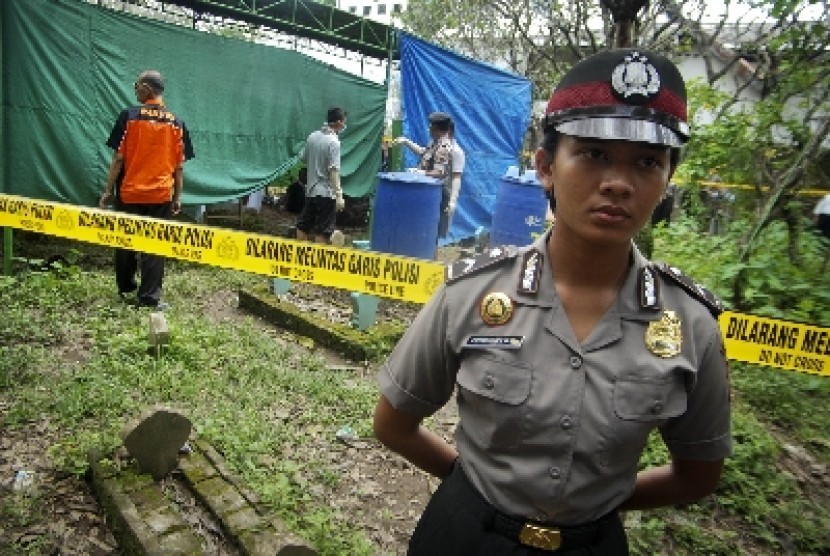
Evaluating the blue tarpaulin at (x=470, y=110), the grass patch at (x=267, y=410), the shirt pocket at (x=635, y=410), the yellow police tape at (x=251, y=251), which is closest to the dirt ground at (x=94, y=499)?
the grass patch at (x=267, y=410)

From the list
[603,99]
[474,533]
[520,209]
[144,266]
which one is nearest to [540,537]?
[474,533]

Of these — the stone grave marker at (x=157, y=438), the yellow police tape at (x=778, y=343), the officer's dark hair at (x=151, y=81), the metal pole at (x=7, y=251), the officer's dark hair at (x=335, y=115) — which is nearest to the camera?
the stone grave marker at (x=157, y=438)

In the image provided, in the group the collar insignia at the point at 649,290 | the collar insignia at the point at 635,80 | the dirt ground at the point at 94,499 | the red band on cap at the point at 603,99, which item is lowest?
the dirt ground at the point at 94,499

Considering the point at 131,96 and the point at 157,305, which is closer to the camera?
the point at 157,305

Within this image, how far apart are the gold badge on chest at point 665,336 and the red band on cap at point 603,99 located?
0.39 metres

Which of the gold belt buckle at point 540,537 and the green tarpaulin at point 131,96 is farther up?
the green tarpaulin at point 131,96

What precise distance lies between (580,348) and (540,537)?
0.38 meters

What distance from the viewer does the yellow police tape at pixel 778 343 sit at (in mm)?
3217

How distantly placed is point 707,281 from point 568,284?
4093 millimetres

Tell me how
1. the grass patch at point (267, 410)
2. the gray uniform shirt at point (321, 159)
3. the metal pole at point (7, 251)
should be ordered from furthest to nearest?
the gray uniform shirt at point (321, 159)
the metal pole at point (7, 251)
the grass patch at point (267, 410)

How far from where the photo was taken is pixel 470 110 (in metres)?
9.04

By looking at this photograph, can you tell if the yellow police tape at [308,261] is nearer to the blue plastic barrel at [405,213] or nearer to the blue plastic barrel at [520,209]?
the blue plastic barrel at [405,213]

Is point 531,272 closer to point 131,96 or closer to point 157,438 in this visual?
point 157,438

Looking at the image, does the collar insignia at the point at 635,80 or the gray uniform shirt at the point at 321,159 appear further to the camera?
the gray uniform shirt at the point at 321,159
